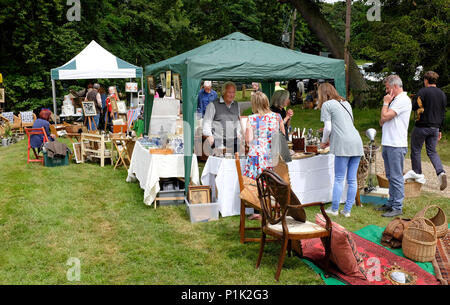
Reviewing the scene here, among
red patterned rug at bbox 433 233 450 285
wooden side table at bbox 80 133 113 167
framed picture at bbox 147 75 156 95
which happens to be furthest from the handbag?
wooden side table at bbox 80 133 113 167

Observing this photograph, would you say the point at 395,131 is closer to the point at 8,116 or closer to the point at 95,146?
the point at 95,146

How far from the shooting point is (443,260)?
13.3ft

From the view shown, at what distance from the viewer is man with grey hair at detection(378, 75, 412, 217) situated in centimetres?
512

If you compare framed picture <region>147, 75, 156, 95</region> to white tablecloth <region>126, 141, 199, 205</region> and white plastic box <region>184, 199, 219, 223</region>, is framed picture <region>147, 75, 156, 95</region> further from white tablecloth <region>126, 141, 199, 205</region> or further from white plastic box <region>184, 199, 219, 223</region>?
white plastic box <region>184, 199, 219, 223</region>

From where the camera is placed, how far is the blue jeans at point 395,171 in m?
5.28

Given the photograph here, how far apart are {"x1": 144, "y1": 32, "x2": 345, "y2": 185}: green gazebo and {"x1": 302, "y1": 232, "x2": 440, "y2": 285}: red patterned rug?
84.5 inches

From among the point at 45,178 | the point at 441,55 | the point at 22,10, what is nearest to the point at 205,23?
the point at 22,10

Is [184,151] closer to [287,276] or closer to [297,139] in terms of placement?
[297,139]

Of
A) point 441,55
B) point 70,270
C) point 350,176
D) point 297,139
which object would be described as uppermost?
point 441,55

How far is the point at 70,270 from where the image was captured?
4047 millimetres

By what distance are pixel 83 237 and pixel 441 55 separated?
10.2 metres

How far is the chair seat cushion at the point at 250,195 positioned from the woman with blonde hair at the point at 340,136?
1.19 meters

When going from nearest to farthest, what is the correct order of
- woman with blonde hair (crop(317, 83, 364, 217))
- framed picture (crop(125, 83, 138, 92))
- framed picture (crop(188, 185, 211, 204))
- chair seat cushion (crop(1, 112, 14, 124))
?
woman with blonde hair (crop(317, 83, 364, 217)), framed picture (crop(188, 185, 211, 204)), chair seat cushion (crop(1, 112, 14, 124)), framed picture (crop(125, 83, 138, 92))

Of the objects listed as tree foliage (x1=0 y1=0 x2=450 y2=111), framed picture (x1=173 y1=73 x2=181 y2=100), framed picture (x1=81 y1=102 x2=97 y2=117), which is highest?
tree foliage (x1=0 y1=0 x2=450 y2=111)
